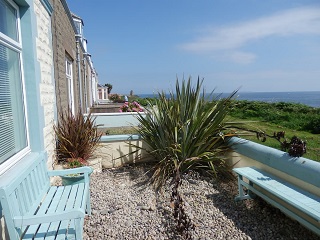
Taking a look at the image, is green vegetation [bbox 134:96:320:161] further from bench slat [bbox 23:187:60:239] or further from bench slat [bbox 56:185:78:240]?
bench slat [bbox 56:185:78:240]

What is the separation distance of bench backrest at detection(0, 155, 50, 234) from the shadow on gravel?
7.21ft

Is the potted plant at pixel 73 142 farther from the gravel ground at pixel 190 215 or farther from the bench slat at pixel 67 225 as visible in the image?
the bench slat at pixel 67 225

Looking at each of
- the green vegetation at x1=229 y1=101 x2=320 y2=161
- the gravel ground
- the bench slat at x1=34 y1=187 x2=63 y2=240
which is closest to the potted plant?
the gravel ground

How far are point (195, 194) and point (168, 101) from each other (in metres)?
1.77

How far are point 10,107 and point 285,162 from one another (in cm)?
321

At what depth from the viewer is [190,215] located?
10.3 feet

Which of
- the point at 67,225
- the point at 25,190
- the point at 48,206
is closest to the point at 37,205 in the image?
the point at 48,206

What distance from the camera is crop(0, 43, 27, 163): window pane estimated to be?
250cm

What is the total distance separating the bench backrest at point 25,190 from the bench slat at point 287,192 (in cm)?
246

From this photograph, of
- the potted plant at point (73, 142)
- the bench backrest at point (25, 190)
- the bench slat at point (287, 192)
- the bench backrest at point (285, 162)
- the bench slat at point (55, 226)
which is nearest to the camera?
the bench backrest at point (25, 190)

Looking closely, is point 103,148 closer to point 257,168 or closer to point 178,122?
point 178,122

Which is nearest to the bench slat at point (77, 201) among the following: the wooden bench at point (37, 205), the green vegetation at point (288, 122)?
the wooden bench at point (37, 205)

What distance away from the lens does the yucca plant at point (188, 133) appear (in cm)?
412

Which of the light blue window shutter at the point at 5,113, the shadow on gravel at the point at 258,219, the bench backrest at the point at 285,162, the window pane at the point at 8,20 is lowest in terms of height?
the shadow on gravel at the point at 258,219
